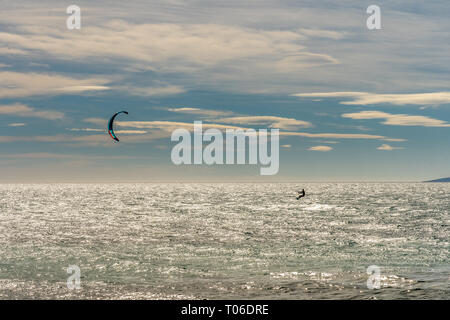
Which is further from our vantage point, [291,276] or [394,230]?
[394,230]

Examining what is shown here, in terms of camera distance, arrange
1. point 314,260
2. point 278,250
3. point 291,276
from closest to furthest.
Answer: point 291,276 → point 314,260 → point 278,250

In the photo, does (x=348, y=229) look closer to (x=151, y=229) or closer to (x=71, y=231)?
(x=151, y=229)

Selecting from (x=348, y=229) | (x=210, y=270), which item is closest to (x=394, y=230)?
(x=348, y=229)

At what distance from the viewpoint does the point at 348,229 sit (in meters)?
85.6

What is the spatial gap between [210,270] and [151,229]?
139 feet

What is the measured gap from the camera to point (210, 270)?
43562 mm
